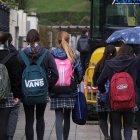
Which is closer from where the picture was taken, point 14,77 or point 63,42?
point 14,77

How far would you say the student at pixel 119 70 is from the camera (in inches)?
335

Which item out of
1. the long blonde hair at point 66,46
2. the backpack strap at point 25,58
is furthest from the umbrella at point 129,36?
the backpack strap at point 25,58

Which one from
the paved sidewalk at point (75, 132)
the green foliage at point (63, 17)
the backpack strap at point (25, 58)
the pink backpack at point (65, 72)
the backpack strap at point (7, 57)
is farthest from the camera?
the green foliage at point (63, 17)

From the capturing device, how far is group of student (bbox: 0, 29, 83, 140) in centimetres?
809

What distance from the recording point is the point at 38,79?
8625 millimetres

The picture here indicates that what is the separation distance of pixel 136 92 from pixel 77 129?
3.20 metres

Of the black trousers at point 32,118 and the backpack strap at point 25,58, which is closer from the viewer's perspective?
the backpack strap at point 25,58

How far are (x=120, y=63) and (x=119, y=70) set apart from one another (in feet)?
0.35

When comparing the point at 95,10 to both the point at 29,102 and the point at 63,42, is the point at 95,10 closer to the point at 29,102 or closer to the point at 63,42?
the point at 63,42

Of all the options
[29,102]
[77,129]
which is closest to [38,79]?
[29,102]

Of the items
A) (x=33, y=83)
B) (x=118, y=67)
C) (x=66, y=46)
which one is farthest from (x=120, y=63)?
(x=33, y=83)

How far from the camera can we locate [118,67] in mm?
8492

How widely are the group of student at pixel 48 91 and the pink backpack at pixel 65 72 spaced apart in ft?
0.20

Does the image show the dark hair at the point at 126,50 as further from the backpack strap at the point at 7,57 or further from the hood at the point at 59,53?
the backpack strap at the point at 7,57
